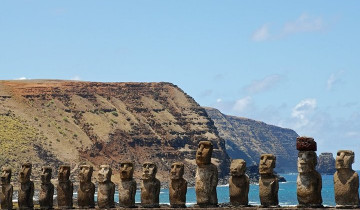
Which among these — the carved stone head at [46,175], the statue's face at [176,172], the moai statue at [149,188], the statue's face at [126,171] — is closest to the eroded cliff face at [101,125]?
the carved stone head at [46,175]

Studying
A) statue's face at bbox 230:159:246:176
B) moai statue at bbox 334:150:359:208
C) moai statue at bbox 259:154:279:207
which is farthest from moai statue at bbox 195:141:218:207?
moai statue at bbox 334:150:359:208

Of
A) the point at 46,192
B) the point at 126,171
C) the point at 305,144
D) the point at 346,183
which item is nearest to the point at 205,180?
the point at 126,171

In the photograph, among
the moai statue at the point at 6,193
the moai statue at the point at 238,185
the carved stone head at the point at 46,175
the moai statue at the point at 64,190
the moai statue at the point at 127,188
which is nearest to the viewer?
the moai statue at the point at 238,185

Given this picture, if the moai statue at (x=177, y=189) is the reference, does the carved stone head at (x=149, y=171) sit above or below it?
above

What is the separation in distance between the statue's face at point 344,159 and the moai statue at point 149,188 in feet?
20.6

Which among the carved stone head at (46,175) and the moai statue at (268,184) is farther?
the carved stone head at (46,175)

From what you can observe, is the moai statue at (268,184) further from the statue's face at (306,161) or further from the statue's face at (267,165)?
the statue's face at (306,161)

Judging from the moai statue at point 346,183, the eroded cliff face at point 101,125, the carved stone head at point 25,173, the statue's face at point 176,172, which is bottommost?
the moai statue at point 346,183

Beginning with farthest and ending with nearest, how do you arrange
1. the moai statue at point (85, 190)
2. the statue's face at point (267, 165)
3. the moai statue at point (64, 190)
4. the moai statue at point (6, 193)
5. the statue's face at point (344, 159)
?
1. the moai statue at point (6, 193)
2. the moai statue at point (64, 190)
3. the moai statue at point (85, 190)
4. the statue's face at point (267, 165)
5. the statue's face at point (344, 159)

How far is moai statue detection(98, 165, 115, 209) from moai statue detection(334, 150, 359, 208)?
7.74 m

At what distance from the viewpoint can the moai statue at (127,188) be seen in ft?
93.2

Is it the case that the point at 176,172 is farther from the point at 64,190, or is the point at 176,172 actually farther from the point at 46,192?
the point at 46,192

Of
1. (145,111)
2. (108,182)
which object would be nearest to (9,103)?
(145,111)

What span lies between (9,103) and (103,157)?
1942 cm
